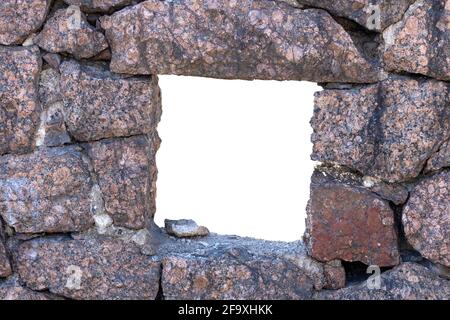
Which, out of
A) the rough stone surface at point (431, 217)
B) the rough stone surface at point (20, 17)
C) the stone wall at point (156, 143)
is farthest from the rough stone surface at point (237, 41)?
the rough stone surface at point (431, 217)

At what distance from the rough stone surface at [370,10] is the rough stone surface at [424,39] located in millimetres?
36

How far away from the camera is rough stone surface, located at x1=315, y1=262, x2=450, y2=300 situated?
3438 millimetres

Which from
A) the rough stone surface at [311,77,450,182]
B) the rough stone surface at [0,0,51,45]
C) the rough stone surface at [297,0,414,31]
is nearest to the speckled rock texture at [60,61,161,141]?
the rough stone surface at [0,0,51,45]

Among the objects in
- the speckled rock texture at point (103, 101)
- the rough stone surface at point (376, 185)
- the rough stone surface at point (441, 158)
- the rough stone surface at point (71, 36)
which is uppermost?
the rough stone surface at point (71, 36)

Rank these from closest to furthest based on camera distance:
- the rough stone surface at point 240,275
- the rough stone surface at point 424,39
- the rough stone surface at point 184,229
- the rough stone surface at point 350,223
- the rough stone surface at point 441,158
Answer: the rough stone surface at point 424,39 → the rough stone surface at point 441,158 → the rough stone surface at point 350,223 → the rough stone surface at point 240,275 → the rough stone surface at point 184,229

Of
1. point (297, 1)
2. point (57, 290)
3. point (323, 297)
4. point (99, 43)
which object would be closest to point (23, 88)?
point (99, 43)

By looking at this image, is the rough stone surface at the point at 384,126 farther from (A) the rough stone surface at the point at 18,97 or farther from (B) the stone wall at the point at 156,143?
(A) the rough stone surface at the point at 18,97

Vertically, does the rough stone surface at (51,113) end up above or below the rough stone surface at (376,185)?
above

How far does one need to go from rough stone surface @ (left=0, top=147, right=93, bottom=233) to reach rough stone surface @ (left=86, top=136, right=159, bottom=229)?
3.6 inches

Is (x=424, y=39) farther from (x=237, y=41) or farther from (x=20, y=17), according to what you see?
(x=20, y=17)

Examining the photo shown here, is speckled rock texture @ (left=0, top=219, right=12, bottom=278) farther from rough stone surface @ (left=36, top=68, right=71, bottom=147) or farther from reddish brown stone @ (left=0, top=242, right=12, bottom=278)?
rough stone surface @ (left=36, top=68, right=71, bottom=147)

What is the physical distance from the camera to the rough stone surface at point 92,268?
3.58 m

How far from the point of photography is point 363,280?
11.7ft
